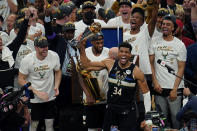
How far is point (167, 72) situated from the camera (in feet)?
34.5

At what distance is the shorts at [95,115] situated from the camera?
Answer: 1023cm

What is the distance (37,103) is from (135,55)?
2.20 meters

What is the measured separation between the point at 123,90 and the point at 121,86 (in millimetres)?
77

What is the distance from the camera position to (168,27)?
1046cm

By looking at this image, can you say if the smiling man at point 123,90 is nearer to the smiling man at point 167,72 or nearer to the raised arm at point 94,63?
the raised arm at point 94,63

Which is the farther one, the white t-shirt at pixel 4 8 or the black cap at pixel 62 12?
the white t-shirt at pixel 4 8

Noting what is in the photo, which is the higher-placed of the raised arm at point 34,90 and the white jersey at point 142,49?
A: the white jersey at point 142,49

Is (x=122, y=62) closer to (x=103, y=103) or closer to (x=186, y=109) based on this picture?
(x=103, y=103)

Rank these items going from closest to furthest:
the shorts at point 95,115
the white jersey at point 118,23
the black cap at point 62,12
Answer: the shorts at point 95,115 < the white jersey at point 118,23 < the black cap at point 62,12

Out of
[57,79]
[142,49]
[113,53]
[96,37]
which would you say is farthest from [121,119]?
[57,79]

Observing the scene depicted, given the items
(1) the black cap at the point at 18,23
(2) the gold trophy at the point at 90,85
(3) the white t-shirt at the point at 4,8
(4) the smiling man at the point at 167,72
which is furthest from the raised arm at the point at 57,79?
(3) the white t-shirt at the point at 4,8

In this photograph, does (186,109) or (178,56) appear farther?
(178,56)

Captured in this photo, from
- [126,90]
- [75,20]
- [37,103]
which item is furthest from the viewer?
[75,20]

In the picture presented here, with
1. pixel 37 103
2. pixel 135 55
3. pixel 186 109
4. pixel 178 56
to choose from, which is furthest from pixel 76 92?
pixel 186 109
